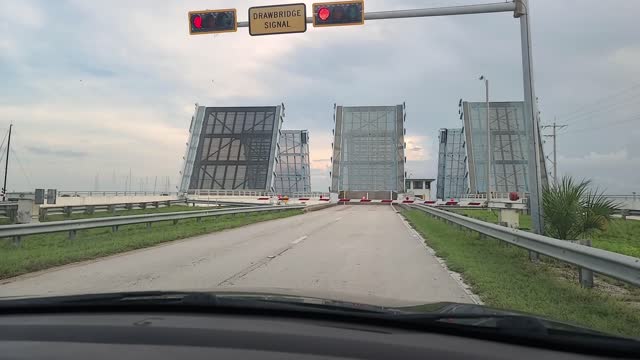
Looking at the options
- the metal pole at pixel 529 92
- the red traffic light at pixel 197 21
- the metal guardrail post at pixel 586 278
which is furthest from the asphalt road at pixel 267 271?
the red traffic light at pixel 197 21

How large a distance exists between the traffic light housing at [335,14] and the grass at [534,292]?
5.78 meters

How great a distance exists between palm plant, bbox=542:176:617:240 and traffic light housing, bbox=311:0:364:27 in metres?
5.94

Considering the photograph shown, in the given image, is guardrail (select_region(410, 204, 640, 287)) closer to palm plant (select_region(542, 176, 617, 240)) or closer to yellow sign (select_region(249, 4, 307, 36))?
palm plant (select_region(542, 176, 617, 240))

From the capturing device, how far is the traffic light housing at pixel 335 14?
1262 cm

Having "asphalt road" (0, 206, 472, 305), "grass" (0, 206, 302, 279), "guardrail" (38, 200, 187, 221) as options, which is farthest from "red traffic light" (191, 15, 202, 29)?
"guardrail" (38, 200, 187, 221)

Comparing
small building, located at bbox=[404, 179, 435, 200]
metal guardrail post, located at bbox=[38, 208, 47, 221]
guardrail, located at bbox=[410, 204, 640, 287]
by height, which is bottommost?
guardrail, located at bbox=[410, 204, 640, 287]

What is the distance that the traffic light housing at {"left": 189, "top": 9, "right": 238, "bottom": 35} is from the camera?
43.0 ft

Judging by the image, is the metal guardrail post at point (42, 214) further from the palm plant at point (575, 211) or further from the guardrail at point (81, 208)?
the palm plant at point (575, 211)

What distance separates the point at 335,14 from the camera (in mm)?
12758

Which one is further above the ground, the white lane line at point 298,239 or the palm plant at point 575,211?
the palm plant at point 575,211

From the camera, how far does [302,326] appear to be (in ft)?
8.25

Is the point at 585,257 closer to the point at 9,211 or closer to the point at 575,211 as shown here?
the point at 575,211

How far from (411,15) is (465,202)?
28.1 metres

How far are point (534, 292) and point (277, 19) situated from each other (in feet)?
29.5
